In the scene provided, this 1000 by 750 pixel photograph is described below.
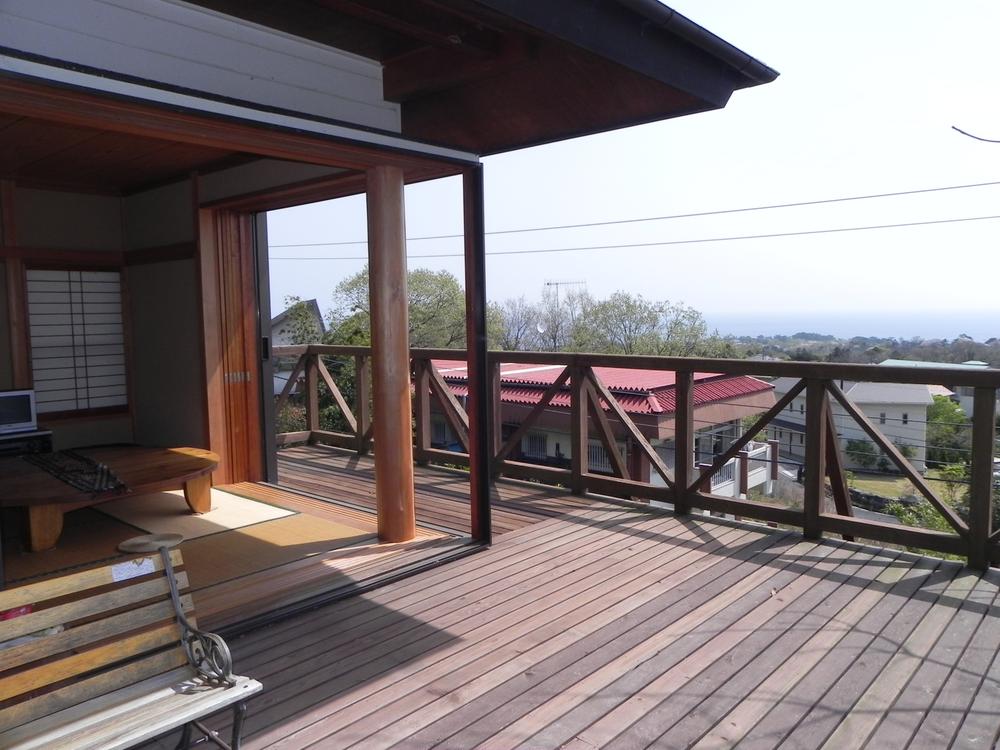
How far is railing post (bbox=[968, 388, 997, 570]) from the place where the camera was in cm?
340

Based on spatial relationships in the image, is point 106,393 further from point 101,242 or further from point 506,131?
point 506,131

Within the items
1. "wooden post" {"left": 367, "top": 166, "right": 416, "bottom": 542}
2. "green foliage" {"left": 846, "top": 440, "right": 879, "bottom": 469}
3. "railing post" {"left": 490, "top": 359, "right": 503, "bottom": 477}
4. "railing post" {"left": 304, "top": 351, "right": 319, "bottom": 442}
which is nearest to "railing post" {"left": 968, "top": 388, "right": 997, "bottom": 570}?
"green foliage" {"left": 846, "top": 440, "right": 879, "bottom": 469}

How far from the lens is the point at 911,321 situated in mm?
54781

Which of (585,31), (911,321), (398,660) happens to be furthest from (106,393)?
(911,321)

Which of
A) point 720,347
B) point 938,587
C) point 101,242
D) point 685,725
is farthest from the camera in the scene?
point 720,347

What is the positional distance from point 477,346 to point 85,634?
2.40m

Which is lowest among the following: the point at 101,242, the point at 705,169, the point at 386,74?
the point at 101,242

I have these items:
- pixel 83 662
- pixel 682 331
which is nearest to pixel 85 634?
pixel 83 662

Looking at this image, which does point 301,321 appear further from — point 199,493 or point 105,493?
point 105,493

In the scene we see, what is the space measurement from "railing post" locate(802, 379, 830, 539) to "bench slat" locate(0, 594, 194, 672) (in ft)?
10.7

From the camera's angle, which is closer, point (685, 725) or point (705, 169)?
point (685, 725)

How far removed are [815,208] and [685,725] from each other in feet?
110

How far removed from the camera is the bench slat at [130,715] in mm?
1608

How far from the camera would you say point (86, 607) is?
180 centimetres
